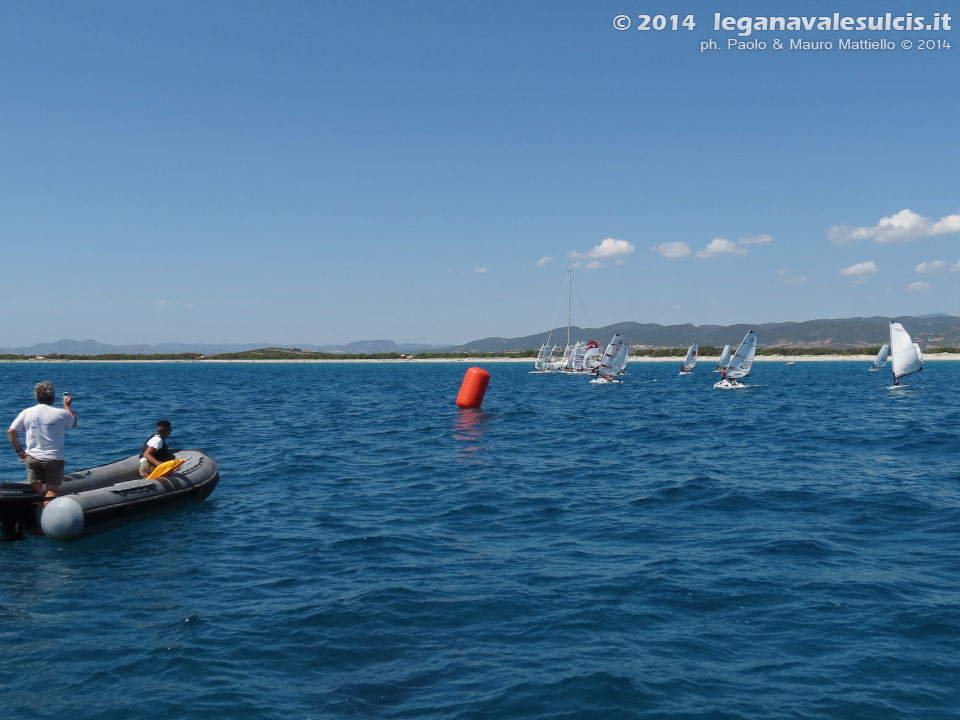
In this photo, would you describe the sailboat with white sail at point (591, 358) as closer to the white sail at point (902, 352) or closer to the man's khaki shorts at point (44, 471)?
the white sail at point (902, 352)

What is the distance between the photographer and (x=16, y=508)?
42.9 feet

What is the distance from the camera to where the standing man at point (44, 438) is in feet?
42.2

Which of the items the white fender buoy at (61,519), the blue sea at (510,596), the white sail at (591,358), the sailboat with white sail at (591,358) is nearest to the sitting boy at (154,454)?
the blue sea at (510,596)

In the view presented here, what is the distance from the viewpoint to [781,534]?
13.1 m

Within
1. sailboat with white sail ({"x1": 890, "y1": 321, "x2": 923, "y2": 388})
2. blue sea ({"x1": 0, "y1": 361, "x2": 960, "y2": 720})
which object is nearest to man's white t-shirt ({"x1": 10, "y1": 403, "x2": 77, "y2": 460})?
blue sea ({"x1": 0, "y1": 361, "x2": 960, "y2": 720})

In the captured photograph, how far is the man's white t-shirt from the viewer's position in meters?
12.9

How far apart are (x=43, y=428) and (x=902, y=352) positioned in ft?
215

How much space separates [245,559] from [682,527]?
28.0 ft

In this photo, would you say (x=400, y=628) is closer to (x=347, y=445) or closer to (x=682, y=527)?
(x=682, y=527)

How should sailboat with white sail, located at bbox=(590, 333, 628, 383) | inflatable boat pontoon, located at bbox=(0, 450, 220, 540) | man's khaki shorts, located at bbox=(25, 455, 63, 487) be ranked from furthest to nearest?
sailboat with white sail, located at bbox=(590, 333, 628, 383) < man's khaki shorts, located at bbox=(25, 455, 63, 487) < inflatable boat pontoon, located at bbox=(0, 450, 220, 540)

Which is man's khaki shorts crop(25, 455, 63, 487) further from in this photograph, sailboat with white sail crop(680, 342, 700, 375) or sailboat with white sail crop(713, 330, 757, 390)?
sailboat with white sail crop(680, 342, 700, 375)

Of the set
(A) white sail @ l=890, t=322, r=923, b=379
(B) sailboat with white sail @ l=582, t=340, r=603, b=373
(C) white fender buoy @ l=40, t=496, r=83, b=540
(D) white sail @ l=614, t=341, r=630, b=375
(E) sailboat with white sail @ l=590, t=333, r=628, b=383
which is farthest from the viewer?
(B) sailboat with white sail @ l=582, t=340, r=603, b=373

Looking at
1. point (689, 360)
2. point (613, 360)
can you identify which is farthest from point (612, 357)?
point (689, 360)

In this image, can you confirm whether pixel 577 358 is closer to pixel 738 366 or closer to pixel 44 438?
pixel 738 366
